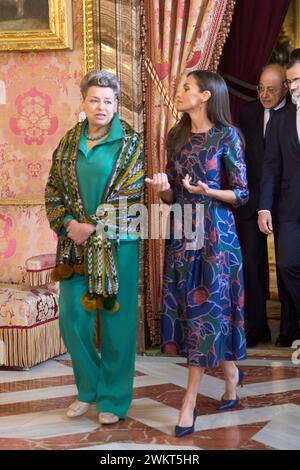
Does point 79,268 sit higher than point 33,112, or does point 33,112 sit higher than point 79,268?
point 33,112

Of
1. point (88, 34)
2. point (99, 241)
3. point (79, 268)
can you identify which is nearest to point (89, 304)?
point (79, 268)

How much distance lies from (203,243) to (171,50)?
177cm

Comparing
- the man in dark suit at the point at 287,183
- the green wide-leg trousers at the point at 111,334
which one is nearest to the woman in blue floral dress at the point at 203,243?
the green wide-leg trousers at the point at 111,334

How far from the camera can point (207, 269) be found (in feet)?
10.4

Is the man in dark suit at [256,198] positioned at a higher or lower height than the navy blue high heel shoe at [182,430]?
higher

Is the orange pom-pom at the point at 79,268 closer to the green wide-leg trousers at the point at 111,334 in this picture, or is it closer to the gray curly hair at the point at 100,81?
the green wide-leg trousers at the point at 111,334

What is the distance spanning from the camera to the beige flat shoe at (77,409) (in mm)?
3385

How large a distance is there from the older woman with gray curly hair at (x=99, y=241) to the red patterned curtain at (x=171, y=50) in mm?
1258

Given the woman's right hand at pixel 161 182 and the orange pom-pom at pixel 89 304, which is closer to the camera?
the woman's right hand at pixel 161 182

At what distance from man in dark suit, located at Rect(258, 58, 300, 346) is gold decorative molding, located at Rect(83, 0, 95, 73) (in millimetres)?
1171

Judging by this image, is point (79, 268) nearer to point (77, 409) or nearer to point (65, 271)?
point (65, 271)

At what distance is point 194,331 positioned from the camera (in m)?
3.17

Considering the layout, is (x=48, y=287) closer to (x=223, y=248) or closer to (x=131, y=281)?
(x=131, y=281)

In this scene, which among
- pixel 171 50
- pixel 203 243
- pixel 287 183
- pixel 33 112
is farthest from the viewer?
pixel 33 112
